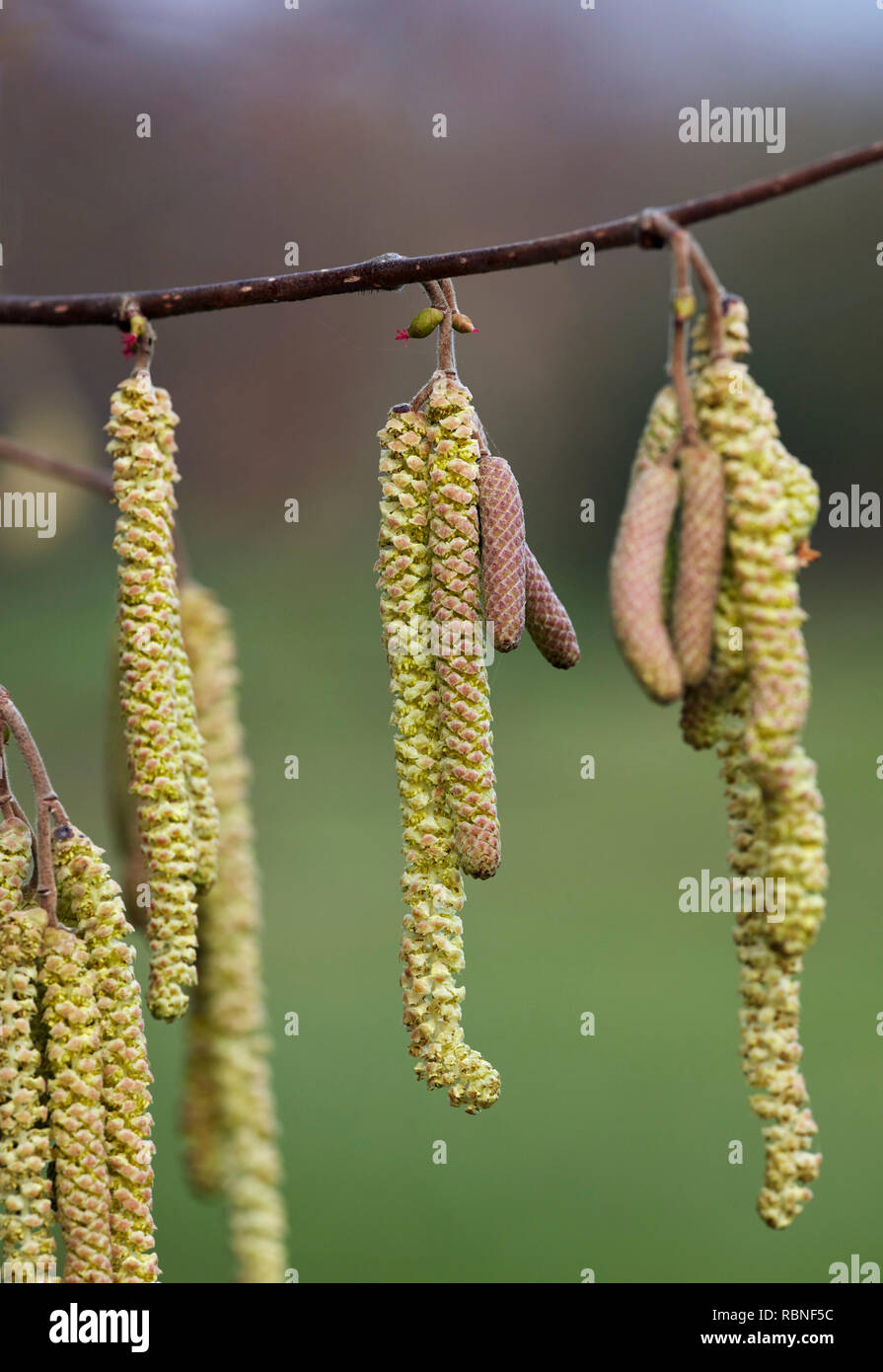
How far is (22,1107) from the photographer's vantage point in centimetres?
81

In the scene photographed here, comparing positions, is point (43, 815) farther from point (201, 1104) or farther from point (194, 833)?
point (201, 1104)

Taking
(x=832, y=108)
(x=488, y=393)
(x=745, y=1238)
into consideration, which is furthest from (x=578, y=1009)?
(x=832, y=108)

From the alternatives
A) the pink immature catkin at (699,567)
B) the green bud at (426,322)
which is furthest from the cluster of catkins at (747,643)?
Result: the green bud at (426,322)

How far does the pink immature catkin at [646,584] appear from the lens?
2.21 feet

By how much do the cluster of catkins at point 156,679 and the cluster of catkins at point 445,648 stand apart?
0.47ft

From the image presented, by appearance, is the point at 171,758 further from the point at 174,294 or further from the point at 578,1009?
the point at 578,1009

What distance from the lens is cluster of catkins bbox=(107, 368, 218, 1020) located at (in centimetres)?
86

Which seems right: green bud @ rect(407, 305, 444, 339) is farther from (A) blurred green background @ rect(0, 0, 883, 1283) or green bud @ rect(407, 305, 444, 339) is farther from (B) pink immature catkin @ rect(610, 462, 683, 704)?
(A) blurred green background @ rect(0, 0, 883, 1283)

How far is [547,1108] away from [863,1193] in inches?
35.3

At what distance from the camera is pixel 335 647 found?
25.1 feet

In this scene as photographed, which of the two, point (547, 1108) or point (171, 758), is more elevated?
point (171, 758)
